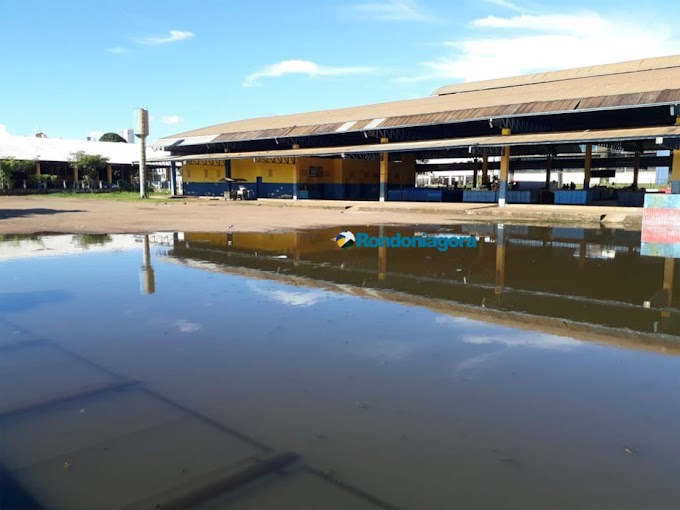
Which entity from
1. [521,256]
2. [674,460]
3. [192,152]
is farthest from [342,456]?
[192,152]

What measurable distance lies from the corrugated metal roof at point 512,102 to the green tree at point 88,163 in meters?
8.26

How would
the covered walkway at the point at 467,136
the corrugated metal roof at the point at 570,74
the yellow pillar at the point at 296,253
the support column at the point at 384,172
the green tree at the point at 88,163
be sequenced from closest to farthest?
the yellow pillar at the point at 296,253 < the covered walkway at the point at 467,136 < the support column at the point at 384,172 < the corrugated metal roof at the point at 570,74 < the green tree at the point at 88,163

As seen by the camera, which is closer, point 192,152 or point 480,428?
point 480,428

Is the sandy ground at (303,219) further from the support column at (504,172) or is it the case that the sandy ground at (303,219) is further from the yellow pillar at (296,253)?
the yellow pillar at (296,253)

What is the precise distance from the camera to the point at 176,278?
938cm

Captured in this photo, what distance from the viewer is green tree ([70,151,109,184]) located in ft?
165

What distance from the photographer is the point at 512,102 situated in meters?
30.9

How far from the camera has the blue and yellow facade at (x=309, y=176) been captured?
1608 inches

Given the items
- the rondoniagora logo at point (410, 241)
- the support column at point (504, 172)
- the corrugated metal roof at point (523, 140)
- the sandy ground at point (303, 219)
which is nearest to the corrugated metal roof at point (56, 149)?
the corrugated metal roof at point (523, 140)

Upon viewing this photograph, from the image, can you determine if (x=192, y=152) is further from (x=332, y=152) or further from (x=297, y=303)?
(x=297, y=303)

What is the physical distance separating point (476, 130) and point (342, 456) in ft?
111

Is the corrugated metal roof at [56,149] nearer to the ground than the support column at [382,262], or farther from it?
farther from it

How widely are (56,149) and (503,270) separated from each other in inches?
2204

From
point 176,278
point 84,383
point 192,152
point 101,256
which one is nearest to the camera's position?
point 84,383
